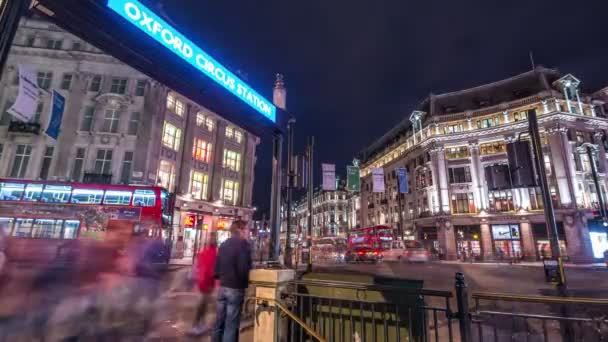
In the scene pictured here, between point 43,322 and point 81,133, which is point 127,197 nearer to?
point 43,322

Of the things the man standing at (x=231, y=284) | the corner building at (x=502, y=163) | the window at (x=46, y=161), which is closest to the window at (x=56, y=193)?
the window at (x=46, y=161)

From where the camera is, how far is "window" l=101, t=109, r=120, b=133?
27516 millimetres

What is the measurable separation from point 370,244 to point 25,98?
3002 centimetres

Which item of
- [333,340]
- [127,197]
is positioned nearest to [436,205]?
[127,197]

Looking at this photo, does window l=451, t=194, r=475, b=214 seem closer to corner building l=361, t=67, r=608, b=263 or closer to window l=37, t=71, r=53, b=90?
corner building l=361, t=67, r=608, b=263

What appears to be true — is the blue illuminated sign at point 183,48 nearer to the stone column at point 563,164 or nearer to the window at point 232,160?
the window at point 232,160

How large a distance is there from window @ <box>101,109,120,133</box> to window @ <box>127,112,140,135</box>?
119 centimetres

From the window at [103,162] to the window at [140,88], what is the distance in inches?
257

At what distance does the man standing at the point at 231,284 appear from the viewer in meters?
4.92

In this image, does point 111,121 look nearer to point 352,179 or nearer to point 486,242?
point 352,179

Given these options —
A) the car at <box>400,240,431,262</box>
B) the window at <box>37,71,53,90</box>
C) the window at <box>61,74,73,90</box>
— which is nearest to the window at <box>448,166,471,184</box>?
the car at <box>400,240,431,262</box>

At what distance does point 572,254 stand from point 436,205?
15821 millimetres

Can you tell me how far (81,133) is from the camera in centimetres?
2678

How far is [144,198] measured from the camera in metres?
18.0
